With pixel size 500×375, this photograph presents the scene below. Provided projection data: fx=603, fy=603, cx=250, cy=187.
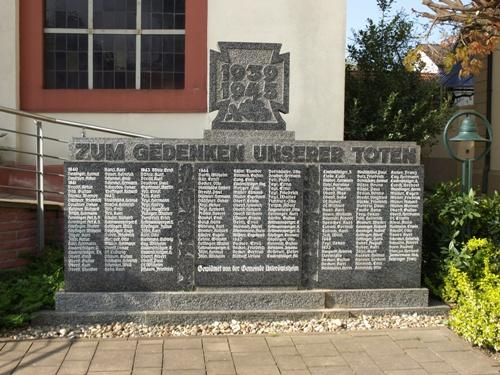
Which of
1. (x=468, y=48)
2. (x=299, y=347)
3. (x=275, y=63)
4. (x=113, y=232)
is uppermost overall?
(x=468, y=48)

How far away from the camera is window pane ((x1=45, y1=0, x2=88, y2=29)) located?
1072cm

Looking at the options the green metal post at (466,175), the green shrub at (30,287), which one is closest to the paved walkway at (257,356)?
the green shrub at (30,287)

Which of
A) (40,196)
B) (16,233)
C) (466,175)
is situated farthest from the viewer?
(40,196)

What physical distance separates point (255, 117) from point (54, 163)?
5.34m

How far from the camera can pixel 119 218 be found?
230 inches

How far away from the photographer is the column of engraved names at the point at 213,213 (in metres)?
5.88

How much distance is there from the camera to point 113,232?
584cm

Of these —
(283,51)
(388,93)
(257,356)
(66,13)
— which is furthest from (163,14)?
(257,356)

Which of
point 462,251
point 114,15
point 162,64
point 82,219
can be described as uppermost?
point 114,15

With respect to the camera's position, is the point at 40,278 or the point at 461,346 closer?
the point at 461,346

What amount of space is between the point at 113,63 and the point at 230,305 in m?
6.40

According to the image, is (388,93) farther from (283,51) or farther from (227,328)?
(227,328)

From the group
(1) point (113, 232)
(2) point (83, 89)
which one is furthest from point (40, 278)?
(2) point (83, 89)

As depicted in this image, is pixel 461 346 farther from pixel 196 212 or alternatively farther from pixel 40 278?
pixel 40 278
